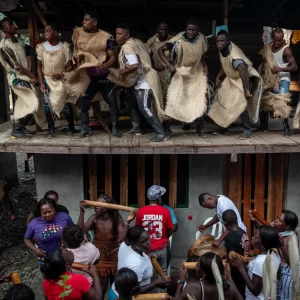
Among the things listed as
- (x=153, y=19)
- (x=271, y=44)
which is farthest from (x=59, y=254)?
(x=153, y=19)

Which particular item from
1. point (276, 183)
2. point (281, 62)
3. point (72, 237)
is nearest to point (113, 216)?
point (72, 237)

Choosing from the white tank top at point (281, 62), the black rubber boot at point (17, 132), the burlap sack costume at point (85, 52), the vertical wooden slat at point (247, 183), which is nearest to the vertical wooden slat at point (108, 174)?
the burlap sack costume at point (85, 52)

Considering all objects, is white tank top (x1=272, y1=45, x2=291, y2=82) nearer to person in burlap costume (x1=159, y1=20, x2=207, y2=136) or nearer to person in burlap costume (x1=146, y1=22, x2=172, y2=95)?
person in burlap costume (x1=159, y1=20, x2=207, y2=136)

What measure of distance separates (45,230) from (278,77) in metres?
4.14

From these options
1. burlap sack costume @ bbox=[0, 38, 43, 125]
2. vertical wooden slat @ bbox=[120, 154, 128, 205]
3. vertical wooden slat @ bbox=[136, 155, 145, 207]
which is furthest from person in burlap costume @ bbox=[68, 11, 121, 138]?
vertical wooden slat @ bbox=[136, 155, 145, 207]

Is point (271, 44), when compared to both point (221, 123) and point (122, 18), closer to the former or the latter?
point (221, 123)

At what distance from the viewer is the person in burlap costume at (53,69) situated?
5.91m

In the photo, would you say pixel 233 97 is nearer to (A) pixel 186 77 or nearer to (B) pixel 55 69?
(A) pixel 186 77

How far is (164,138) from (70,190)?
1842 mm

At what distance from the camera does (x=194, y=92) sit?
615cm

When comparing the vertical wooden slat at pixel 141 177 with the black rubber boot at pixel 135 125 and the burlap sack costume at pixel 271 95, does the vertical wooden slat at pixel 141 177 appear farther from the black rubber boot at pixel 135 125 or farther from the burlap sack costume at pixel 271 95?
the burlap sack costume at pixel 271 95

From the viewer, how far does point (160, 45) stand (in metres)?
6.69

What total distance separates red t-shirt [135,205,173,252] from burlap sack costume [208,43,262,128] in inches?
77.0

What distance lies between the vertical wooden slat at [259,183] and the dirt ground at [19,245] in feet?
12.1
